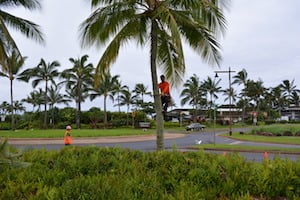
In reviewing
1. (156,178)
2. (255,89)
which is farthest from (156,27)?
(255,89)

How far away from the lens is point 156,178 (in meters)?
4.52

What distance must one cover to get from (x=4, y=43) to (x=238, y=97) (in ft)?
253

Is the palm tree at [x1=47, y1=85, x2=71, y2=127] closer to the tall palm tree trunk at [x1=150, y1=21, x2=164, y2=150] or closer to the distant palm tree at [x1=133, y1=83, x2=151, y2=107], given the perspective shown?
the distant palm tree at [x1=133, y1=83, x2=151, y2=107]

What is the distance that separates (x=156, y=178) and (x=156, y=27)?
5425mm

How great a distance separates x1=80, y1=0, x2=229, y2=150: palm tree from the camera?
863cm

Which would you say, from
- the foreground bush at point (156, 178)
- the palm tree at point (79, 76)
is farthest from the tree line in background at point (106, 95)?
the foreground bush at point (156, 178)

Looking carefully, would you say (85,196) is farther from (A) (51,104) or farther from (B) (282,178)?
(A) (51,104)

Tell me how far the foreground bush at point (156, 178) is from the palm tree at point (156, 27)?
3.27 meters

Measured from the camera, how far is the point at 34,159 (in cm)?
581

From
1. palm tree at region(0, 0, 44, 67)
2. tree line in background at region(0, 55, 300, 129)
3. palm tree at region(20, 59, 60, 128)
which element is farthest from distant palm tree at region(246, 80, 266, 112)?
palm tree at region(0, 0, 44, 67)

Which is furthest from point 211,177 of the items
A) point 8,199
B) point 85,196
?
point 8,199

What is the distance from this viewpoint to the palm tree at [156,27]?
8633mm

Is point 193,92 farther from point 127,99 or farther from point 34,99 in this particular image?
point 34,99

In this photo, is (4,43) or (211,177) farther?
(4,43)
